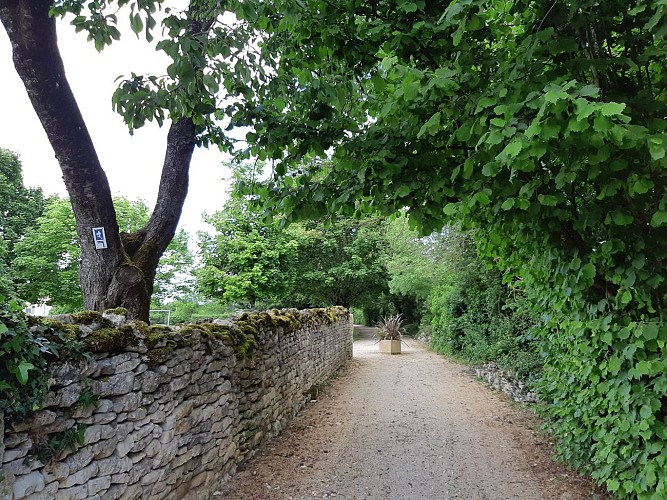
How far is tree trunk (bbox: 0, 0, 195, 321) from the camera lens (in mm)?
3824

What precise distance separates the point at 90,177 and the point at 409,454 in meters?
4.92

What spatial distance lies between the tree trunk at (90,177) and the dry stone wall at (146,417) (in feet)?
3.60

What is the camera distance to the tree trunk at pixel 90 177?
3824mm

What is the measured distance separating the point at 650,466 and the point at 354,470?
289cm

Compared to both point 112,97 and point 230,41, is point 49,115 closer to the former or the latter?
point 112,97

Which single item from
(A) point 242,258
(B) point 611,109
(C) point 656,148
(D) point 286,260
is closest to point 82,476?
(B) point 611,109

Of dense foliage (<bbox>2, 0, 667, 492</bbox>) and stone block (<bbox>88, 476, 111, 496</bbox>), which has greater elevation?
dense foliage (<bbox>2, 0, 667, 492</bbox>)

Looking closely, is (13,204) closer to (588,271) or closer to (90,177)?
(90,177)

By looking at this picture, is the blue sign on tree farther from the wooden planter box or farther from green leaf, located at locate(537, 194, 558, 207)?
the wooden planter box

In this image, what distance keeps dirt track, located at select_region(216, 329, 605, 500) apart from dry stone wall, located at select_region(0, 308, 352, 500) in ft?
1.83

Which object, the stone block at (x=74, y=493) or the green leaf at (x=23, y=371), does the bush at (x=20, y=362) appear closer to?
the green leaf at (x=23, y=371)

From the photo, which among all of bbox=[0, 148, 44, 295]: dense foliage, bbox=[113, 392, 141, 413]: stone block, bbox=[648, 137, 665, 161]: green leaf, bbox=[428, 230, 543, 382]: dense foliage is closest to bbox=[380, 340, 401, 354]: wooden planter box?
bbox=[428, 230, 543, 382]: dense foliage

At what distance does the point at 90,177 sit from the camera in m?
4.39

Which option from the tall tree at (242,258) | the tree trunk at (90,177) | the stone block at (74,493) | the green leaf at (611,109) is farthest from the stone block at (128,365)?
the tall tree at (242,258)
